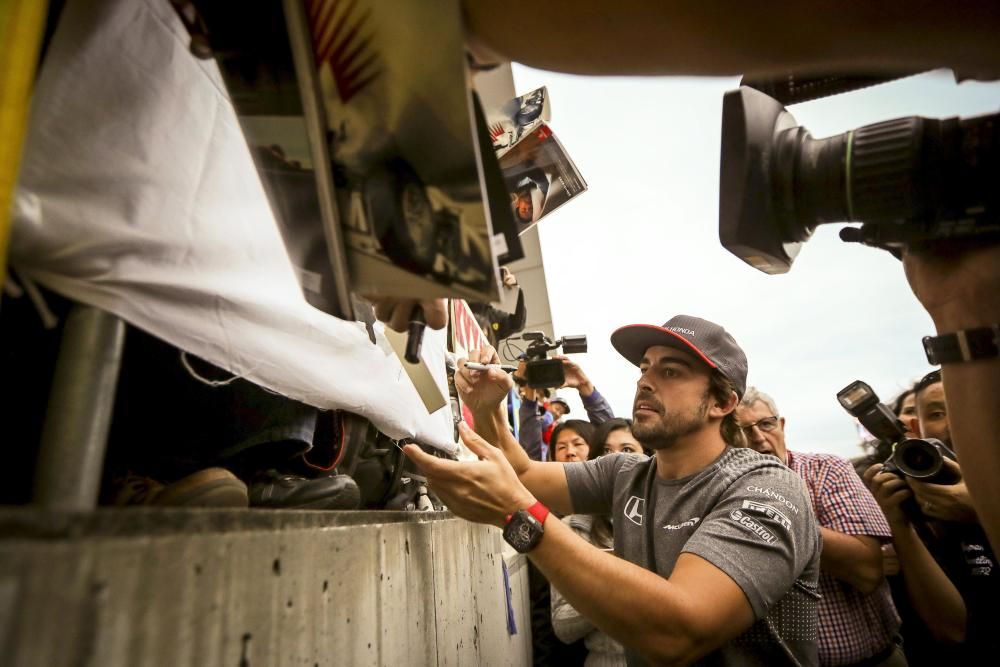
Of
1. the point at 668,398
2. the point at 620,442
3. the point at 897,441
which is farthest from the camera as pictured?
the point at 620,442

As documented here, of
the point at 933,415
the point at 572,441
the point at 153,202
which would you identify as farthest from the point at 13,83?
the point at 572,441

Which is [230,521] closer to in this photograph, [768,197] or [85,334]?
[85,334]

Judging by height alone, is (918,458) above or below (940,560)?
above

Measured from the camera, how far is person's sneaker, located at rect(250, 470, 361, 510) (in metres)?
0.91

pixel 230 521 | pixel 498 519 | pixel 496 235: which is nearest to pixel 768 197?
pixel 496 235

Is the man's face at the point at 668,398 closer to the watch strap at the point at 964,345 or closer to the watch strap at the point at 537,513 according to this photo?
the watch strap at the point at 537,513

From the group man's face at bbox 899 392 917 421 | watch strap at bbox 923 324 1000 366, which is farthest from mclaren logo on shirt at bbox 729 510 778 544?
man's face at bbox 899 392 917 421

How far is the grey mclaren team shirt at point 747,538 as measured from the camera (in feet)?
3.80

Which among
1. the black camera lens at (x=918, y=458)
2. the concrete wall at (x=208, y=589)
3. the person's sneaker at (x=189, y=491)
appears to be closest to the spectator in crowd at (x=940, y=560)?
the black camera lens at (x=918, y=458)

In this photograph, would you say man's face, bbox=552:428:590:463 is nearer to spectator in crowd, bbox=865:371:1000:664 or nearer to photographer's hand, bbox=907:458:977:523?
spectator in crowd, bbox=865:371:1000:664

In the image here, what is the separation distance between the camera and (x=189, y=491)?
0.67 meters

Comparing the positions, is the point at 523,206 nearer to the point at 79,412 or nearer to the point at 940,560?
the point at 79,412

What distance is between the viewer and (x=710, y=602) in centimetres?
107

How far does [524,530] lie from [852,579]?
1.35 metres
